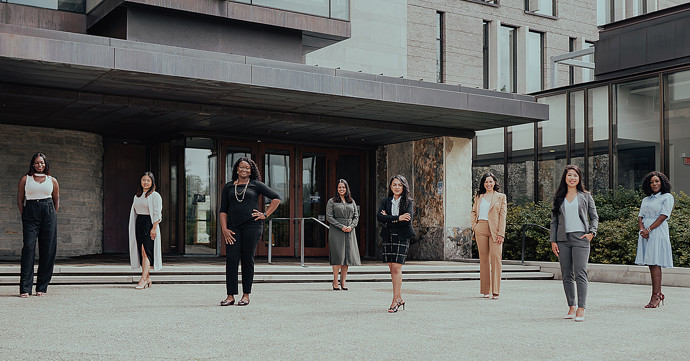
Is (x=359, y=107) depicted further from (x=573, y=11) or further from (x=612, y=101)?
(x=573, y=11)

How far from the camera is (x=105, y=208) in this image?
19.2 meters

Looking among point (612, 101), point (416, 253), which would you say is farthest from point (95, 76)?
point (612, 101)

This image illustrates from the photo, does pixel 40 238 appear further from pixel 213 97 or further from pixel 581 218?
pixel 581 218

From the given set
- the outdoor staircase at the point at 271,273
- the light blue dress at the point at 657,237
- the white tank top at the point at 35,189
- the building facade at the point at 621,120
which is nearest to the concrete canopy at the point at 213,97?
the white tank top at the point at 35,189

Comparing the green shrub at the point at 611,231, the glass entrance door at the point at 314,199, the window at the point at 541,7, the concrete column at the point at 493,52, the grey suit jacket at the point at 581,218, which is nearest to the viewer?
the grey suit jacket at the point at 581,218

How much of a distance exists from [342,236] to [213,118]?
5.39m

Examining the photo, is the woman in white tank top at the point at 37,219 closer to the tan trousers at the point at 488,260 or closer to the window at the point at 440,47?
the tan trousers at the point at 488,260

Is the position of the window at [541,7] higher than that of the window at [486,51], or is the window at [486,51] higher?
the window at [541,7]

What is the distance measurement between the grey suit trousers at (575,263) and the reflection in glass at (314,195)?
38.0ft

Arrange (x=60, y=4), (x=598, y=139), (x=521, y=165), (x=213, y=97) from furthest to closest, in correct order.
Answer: (x=521, y=165)
(x=598, y=139)
(x=60, y=4)
(x=213, y=97)

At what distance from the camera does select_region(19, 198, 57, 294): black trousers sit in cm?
978

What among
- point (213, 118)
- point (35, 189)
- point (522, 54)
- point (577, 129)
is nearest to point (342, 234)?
point (35, 189)

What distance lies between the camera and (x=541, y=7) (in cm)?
3072

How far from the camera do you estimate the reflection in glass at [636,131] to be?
60.7 feet
